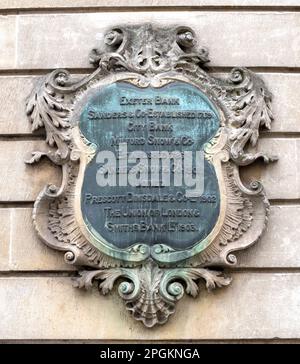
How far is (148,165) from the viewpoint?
29.2ft

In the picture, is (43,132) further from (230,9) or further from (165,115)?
(230,9)

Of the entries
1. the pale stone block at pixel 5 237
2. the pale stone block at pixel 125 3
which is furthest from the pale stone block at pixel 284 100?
the pale stone block at pixel 5 237

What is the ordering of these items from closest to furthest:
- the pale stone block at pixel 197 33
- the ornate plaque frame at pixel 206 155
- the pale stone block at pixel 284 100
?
the ornate plaque frame at pixel 206 155 < the pale stone block at pixel 284 100 < the pale stone block at pixel 197 33

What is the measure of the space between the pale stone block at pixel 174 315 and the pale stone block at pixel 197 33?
7.60 ft

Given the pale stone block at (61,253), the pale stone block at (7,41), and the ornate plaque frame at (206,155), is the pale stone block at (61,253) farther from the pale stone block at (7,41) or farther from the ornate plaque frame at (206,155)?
the pale stone block at (7,41)

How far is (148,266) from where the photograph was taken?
28.6ft

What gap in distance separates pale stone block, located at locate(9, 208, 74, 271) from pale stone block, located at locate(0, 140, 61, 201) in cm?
21

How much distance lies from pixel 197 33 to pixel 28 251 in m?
2.91

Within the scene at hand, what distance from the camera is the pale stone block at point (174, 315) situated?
344 inches

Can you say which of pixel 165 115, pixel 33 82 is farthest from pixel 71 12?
pixel 165 115

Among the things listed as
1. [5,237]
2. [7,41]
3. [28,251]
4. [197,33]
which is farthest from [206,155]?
[7,41]

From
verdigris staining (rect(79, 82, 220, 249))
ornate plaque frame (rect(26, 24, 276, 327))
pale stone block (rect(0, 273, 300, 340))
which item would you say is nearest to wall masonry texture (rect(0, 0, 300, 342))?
pale stone block (rect(0, 273, 300, 340))

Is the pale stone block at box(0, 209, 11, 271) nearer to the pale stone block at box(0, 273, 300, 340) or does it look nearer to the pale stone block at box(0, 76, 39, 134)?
the pale stone block at box(0, 273, 300, 340)

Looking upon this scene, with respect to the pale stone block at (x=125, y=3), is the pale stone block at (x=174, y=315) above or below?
below
